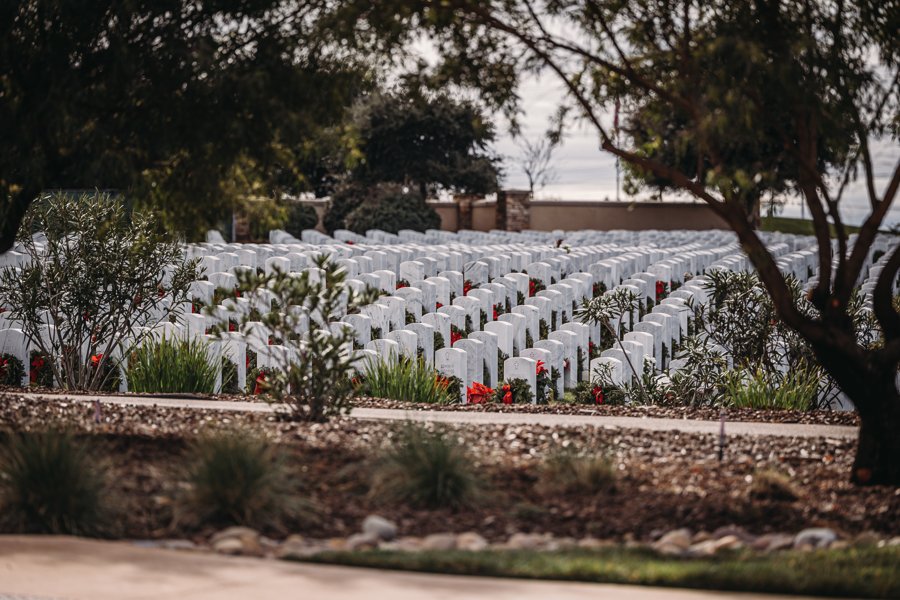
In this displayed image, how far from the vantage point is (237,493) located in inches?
226

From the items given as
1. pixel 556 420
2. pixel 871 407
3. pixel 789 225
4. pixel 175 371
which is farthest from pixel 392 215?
pixel 871 407

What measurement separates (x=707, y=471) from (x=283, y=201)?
3272mm

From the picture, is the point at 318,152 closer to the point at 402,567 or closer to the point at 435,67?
the point at 435,67

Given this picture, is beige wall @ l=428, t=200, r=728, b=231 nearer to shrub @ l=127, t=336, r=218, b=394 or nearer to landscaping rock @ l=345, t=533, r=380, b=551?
shrub @ l=127, t=336, r=218, b=394

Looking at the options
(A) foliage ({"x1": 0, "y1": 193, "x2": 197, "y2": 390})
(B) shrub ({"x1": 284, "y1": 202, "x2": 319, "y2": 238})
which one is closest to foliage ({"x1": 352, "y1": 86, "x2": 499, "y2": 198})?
(B) shrub ({"x1": 284, "y1": 202, "x2": 319, "y2": 238})

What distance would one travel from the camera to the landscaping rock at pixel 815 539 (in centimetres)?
575

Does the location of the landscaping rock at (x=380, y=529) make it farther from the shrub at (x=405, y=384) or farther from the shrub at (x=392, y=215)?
the shrub at (x=392, y=215)

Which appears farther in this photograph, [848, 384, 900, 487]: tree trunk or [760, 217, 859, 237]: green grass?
[760, 217, 859, 237]: green grass

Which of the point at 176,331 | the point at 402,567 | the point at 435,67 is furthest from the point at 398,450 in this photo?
the point at 176,331

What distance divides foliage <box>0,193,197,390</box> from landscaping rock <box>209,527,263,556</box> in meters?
5.97

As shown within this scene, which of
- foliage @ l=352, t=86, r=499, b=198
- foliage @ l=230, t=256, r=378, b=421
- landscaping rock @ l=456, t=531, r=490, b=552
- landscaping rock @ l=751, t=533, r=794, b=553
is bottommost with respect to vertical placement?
landscaping rock @ l=751, t=533, r=794, b=553

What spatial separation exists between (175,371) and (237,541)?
5803 mm

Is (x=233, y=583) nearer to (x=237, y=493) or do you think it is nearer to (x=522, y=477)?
(x=237, y=493)

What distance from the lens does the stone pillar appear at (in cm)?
4628
